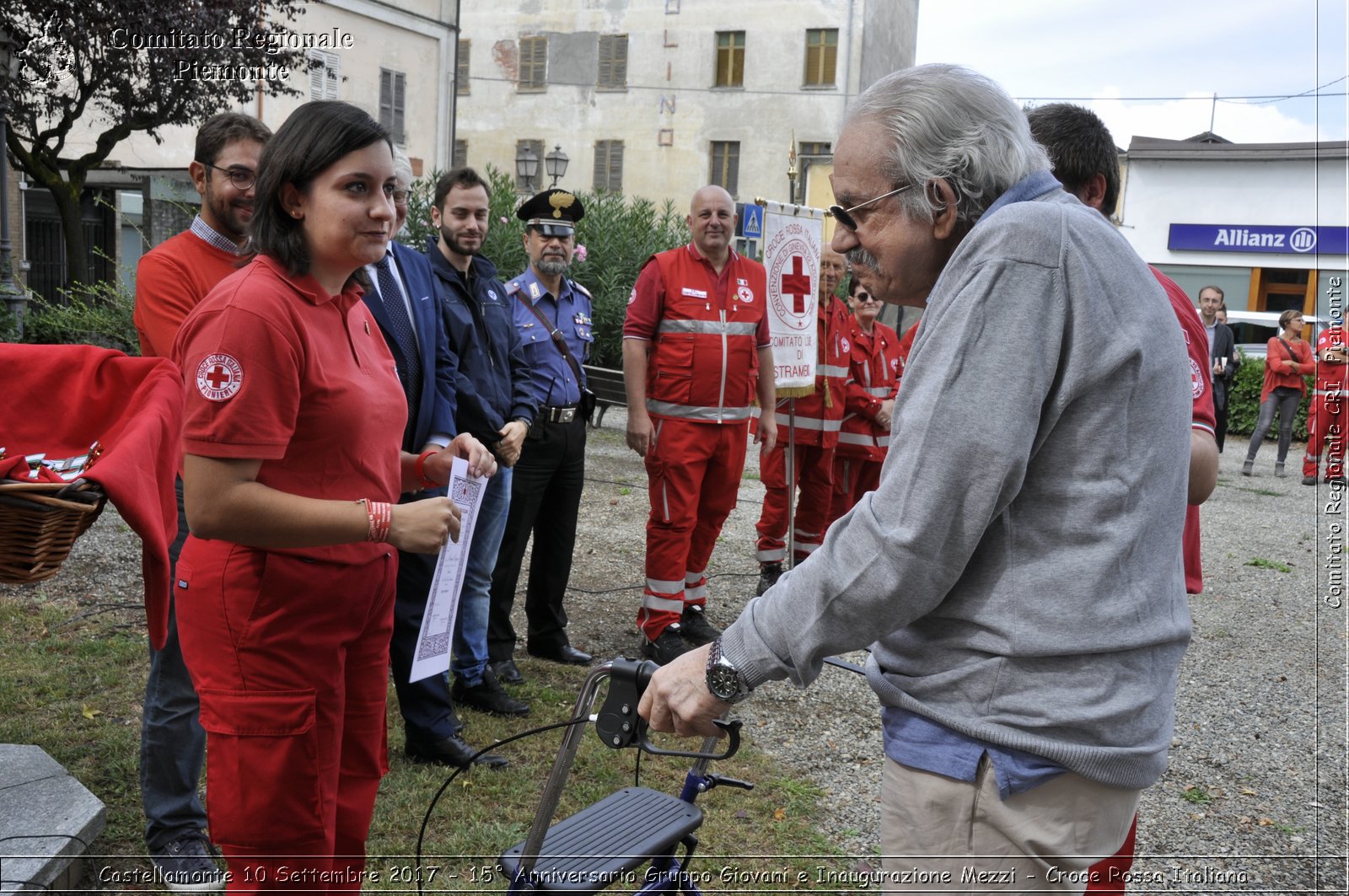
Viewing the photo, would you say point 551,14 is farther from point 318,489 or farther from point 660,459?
point 318,489

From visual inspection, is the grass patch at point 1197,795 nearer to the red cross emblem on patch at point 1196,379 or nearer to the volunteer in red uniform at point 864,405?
the red cross emblem on patch at point 1196,379

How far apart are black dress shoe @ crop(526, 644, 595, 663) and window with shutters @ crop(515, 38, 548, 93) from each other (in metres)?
36.9

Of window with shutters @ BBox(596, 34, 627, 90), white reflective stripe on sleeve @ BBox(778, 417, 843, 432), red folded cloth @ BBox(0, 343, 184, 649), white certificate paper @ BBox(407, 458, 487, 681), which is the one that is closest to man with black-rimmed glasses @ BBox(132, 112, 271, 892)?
red folded cloth @ BBox(0, 343, 184, 649)

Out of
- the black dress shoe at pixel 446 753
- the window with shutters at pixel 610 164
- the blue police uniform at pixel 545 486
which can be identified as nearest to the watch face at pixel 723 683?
the black dress shoe at pixel 446 753

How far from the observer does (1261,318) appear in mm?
23156

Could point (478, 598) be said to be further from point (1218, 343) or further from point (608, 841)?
point (1218, 343)

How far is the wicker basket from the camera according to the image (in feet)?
6.59

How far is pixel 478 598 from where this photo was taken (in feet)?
16.2

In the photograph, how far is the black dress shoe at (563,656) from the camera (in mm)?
5727

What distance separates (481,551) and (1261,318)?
74.9 feet

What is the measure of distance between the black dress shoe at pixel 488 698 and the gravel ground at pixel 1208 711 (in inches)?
41.2

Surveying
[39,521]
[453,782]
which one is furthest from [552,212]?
[39,521]

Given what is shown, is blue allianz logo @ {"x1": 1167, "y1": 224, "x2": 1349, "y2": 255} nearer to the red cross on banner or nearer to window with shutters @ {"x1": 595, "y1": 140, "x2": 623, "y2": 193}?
window with shutters @ {"x1": 595, "y1": 140, "x2": 623, "y2": 193}

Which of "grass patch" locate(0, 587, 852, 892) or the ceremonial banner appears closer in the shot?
"grass patch" locate(0, 587, 852, 892)
